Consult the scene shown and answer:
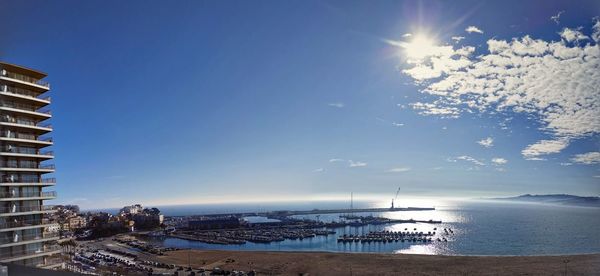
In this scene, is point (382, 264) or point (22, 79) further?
point (382, 264)

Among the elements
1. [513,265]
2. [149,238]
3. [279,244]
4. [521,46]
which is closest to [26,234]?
[521,46]

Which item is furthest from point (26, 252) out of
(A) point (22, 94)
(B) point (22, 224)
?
(A) point (22, 94)

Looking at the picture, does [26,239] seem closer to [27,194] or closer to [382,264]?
[27,194]

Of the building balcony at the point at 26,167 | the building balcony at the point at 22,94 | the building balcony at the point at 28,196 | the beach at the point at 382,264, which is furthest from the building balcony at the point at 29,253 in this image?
the beach at the point at 382,264

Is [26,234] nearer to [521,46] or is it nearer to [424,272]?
[521,46]

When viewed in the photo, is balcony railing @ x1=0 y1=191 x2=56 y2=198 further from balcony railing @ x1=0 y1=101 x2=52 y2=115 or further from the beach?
the beach

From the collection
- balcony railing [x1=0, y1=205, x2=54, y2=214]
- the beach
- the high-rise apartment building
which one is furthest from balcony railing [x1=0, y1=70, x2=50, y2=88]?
the beach
